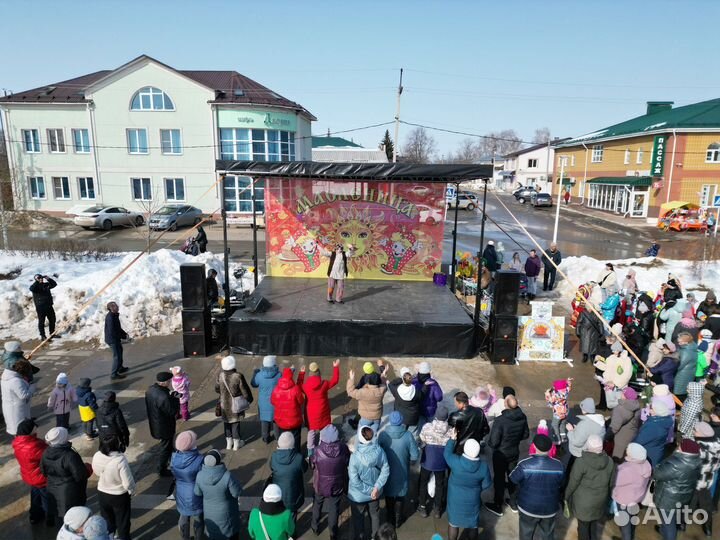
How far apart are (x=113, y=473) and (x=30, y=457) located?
109cm

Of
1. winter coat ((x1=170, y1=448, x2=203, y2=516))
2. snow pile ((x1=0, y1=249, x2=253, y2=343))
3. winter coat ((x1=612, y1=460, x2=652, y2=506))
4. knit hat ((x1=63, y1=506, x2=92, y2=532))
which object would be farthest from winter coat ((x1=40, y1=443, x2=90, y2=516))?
snow pile ((x1=0, y1=249, x2=253, y2=343))

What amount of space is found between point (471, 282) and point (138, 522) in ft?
36.2

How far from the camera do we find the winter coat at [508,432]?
5613 millimetres

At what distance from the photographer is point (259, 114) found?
98.4 feet

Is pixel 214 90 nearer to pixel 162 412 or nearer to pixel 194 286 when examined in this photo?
pixel 194 286

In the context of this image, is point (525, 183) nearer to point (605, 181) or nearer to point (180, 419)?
point (605, 181)

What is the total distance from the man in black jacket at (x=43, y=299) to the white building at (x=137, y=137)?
20189 millimetres

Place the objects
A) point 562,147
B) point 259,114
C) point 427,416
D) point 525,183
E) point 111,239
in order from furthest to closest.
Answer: point 525,183
point 562,147
point 259,114
point 111,239
point 427,416

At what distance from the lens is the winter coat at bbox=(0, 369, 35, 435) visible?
6.52m

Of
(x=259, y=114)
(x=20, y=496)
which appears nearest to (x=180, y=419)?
(x=20, y=496)

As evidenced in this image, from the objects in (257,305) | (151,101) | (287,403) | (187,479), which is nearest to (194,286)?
(257,305)

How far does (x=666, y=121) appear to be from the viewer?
122 feet

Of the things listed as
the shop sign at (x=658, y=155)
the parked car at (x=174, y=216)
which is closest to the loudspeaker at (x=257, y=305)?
the parked car at (x=174, y=216)

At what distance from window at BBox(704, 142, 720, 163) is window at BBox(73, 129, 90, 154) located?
42.5 metres
